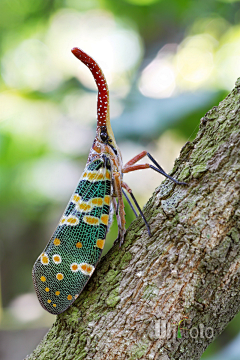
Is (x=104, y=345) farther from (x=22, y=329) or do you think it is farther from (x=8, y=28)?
(x=8, y=28)

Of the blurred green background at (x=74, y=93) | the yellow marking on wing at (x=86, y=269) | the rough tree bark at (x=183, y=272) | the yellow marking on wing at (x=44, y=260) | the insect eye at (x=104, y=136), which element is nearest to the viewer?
the rough tree bark at (x=183, y=272)

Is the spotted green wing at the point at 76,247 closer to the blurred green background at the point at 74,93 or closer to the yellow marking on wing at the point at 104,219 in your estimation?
the yellow marking on wing at the point at 104,219

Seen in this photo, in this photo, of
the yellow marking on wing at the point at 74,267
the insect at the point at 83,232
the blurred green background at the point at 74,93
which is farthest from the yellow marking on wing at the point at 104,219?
the blurred green background at the point at 74,93

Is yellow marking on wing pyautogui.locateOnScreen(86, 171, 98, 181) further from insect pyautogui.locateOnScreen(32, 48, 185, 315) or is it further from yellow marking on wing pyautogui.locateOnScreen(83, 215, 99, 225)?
yellow marking on wing pyautogui.locateOnScreen(83, 215, 99, 225)

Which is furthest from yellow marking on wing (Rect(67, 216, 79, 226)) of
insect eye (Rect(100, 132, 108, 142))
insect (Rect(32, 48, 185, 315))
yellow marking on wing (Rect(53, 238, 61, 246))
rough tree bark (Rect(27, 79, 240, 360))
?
insect eye (Rect(100, 132, 108, 142))

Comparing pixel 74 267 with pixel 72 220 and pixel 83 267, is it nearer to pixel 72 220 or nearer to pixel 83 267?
pixel 83 267

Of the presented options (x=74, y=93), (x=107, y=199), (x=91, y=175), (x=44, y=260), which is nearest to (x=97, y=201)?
(x=107, y=199)

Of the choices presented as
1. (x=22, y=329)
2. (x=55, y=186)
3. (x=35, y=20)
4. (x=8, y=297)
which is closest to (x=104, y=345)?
(x=55, y=186)
